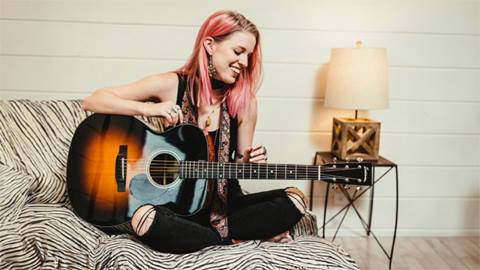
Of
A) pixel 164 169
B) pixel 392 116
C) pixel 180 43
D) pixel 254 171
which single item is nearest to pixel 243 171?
pixel 254 171

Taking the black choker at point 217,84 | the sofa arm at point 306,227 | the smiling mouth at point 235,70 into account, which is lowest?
the sofa arm at point 306,227

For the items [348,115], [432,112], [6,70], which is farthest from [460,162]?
[6,70]

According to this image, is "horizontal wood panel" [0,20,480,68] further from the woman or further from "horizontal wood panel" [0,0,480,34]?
the woman

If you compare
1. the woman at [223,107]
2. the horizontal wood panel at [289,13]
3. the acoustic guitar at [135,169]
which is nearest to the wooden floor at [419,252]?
the woman at [223,107]

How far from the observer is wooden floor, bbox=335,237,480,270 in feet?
7.20

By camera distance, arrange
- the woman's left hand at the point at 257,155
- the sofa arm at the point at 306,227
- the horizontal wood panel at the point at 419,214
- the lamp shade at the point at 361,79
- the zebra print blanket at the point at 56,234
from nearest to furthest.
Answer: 1. the zebra print blanket at the point at 56,234
2. the woman's left hand at the point at 257,155
3. the sofa arm at the point at 306,227
4. the lamp shade at the point at 361,79
5. the horizontal wood panel at the point at 419,214

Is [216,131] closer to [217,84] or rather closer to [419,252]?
[217,84]

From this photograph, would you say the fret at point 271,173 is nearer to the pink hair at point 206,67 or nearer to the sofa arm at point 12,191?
the pink hair at point 206,67

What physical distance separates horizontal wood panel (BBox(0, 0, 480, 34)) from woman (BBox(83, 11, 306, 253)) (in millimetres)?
515

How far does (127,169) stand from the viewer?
5.40ft

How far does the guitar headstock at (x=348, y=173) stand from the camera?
1.71m

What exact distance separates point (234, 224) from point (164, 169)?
0.31 metres

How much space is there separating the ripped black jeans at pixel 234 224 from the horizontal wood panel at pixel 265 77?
0.76 m

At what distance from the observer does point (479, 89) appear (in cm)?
247
